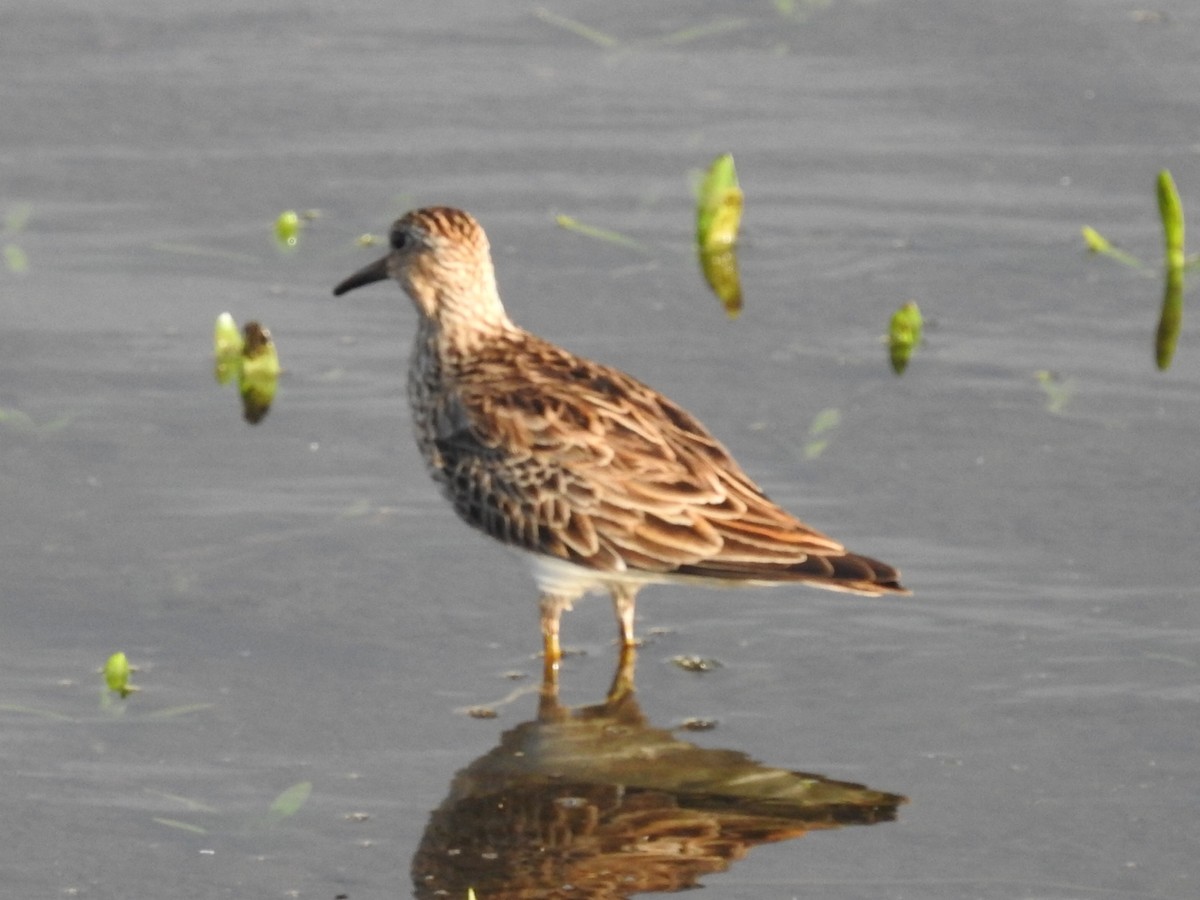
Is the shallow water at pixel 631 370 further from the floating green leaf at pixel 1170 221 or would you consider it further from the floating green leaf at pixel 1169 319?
the floating green leaf at pixel 1170 221

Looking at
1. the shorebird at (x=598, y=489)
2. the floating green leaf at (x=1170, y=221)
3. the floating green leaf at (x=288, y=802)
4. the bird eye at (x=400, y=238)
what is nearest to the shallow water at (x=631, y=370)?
the floating green leaf at (x=288, y=802)

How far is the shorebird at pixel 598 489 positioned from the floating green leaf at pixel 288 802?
49.0 inches

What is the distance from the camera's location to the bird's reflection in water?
687 centimetres

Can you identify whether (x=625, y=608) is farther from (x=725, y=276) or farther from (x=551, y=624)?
(x=725, y=276)

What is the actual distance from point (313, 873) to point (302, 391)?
3558 mm

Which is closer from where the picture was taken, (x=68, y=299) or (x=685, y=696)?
(x=685, y=696)

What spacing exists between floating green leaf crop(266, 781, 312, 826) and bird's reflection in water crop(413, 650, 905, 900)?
0.41 meters

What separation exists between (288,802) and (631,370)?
3.40 m

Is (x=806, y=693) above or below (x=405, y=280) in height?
below

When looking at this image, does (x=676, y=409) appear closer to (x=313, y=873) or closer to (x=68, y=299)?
(x=313, y=873)

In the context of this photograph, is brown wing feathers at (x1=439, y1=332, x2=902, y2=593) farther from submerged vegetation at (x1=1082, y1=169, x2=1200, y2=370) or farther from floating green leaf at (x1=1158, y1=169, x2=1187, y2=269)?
floating green leaf at (x1=1158, y1=169, x2=1187, y2=269)

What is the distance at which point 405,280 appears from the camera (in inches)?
368

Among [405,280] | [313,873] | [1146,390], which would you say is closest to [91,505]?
[405,280]

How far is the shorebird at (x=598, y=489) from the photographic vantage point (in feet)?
26.5
